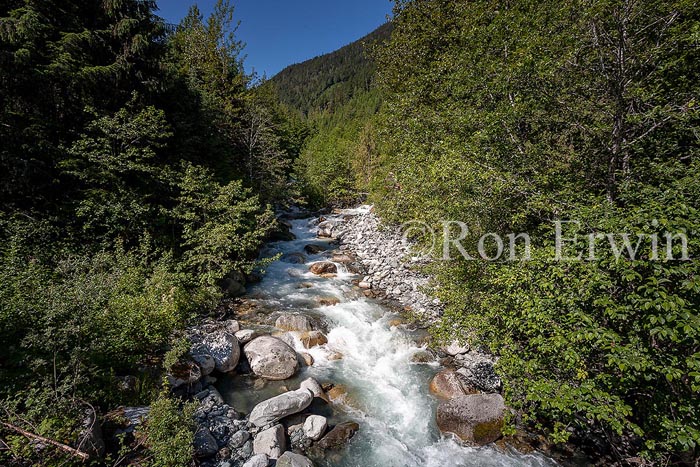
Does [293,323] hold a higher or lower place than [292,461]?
higher

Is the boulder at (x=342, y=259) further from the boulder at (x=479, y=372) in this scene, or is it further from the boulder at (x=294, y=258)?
the boulder at (x=479, y=372)

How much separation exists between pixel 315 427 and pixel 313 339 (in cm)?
324

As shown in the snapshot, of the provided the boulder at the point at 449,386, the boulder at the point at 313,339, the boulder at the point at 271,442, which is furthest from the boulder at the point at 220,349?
the boulder at the point at 449,386

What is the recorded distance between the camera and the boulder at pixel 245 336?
341 inches

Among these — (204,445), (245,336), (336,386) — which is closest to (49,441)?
(204,445)

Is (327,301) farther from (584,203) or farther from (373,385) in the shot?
(584,203)

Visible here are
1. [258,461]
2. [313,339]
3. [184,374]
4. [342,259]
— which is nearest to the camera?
[258,461]

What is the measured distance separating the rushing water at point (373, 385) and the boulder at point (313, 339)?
0.19 meters

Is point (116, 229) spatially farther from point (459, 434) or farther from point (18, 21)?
point (459, 434)

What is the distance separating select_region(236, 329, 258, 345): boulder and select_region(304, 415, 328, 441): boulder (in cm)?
340

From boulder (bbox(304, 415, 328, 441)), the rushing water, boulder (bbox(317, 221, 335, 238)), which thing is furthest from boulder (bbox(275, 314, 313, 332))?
boulder (bbox(317, 221, 335, 238))

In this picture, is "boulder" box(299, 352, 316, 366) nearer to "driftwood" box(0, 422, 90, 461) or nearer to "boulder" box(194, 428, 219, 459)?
"boulder" box(194, 428, 219, 459)

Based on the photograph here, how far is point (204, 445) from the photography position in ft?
17.2

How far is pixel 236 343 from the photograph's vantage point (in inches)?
322
